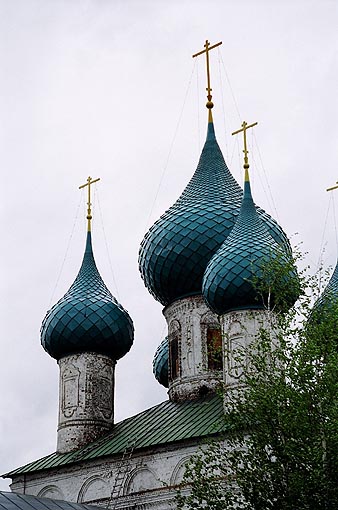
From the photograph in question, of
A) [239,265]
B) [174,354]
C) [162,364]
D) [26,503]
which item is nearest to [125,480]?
[174,354]

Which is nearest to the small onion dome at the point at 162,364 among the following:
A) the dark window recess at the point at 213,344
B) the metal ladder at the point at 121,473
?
the dark window recess at the point at 213,344

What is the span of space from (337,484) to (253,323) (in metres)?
5.31

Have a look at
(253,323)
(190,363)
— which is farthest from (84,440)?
(253,323)

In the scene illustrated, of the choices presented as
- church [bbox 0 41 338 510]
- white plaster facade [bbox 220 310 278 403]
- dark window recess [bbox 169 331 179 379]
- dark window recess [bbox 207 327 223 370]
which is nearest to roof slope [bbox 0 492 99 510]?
church [bbox 0 41 338 510]

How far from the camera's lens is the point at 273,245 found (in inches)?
653

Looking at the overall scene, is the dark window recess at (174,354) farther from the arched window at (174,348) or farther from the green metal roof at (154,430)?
the green metal roof at (154,430)

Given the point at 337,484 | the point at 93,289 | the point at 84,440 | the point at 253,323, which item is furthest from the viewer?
the point at 93,289

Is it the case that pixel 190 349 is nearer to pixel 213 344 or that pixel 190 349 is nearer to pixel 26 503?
pixel 213 344

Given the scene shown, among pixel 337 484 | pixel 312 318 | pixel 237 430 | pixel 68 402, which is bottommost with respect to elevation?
pixel 337 484

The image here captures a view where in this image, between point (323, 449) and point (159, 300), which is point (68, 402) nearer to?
point (159, 300)

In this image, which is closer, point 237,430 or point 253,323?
point 237,430

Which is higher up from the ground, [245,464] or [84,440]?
[84,440]

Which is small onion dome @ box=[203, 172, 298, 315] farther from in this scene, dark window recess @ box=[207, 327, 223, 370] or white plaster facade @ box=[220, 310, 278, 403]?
dark window recess @ box=[207, 327, 223, 370]

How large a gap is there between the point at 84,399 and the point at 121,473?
6.25ft
